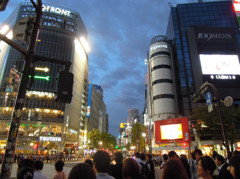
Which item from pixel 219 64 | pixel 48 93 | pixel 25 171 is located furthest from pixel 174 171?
pixel 48 93

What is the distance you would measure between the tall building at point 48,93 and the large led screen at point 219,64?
48.9 metres

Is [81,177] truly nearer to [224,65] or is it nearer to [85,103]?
[224,65]

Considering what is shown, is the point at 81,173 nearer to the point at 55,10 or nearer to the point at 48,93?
the point at 48,93

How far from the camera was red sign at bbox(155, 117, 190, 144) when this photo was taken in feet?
129

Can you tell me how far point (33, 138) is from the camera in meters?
56.9

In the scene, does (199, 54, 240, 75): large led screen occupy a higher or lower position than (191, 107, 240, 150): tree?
higher

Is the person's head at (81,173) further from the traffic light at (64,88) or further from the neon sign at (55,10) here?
the neon sign at (55,10)

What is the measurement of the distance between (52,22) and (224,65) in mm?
67053

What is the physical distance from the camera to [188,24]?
58625mm

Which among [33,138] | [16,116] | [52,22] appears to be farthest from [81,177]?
[52,22]

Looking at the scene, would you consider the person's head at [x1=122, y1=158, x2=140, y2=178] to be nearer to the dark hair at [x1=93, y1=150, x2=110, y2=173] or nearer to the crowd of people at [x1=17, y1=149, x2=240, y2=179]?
the crowd of people at [x1=17, y1=149, x2=240, y2=179]

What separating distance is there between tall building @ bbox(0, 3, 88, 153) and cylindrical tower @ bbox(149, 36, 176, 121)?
34.7m

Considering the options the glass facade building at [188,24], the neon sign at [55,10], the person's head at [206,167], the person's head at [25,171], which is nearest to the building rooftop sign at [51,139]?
the glass facade building at [188,24]

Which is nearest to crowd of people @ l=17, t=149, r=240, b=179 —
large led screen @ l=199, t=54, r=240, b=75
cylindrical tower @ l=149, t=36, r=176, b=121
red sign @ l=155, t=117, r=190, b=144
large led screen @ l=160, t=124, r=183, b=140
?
red sign @ l=155, t=117, r=190, b=144
